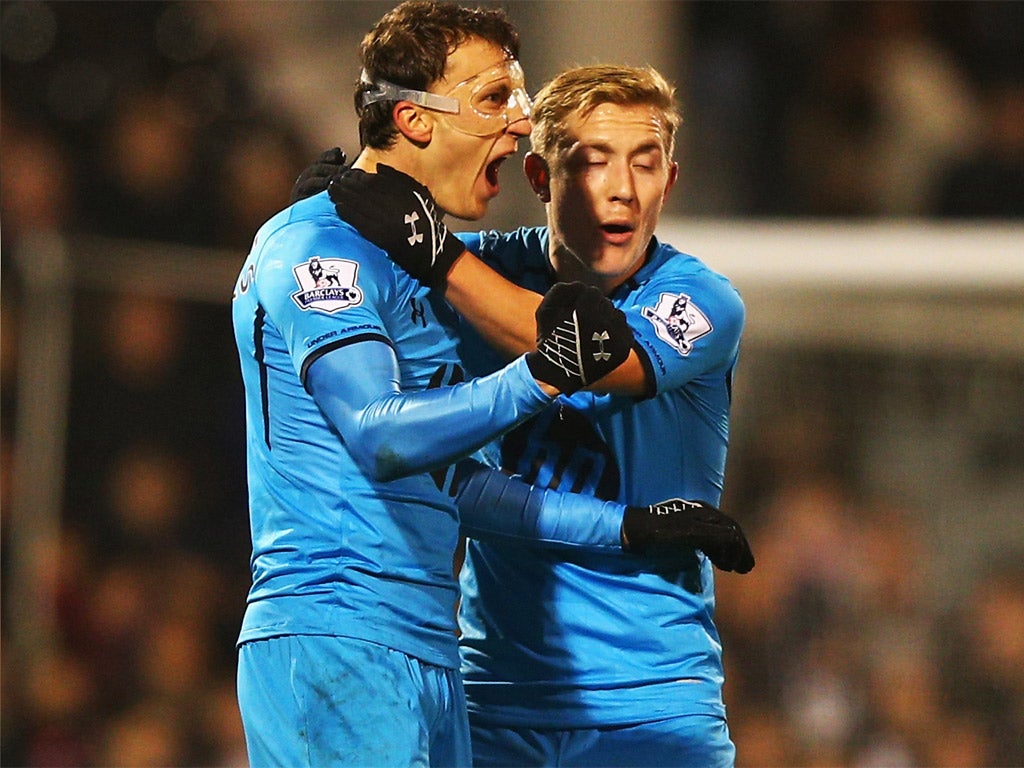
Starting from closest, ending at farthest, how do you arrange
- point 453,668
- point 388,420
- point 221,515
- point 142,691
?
point 388,420 < point 453,668 < point 142,691 < point 221,515

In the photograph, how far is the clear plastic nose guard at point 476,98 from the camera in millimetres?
2977

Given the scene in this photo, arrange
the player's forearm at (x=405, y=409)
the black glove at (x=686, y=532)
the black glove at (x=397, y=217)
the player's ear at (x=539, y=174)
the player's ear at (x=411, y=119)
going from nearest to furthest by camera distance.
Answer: the player's forearm at (x=405, y=409) → the black glove at (x=397, y=217) → the player's ear at (x=411, y=119) → the black glove at (x=686, y=532) → the player's ear at (x=539, y=174)

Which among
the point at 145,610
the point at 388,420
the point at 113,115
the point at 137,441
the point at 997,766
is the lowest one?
the point at 997,766

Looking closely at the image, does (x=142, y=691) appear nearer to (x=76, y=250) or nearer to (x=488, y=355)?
(x=76, y=250)

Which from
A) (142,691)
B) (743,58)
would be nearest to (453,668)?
(142,691)

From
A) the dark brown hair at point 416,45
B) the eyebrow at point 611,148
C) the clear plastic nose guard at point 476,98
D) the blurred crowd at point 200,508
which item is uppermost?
the dark brown hair at point 416,45

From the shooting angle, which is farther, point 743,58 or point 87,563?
point 743,58

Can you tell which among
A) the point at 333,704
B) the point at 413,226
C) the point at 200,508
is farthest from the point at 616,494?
the point at 200,508

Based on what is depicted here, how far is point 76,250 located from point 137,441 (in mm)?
856

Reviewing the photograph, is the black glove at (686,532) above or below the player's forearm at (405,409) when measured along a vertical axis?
below

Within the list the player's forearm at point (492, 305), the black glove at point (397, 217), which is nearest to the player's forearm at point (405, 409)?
the black glove at point (397, 217)

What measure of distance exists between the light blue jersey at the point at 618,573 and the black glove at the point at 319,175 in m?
0.43

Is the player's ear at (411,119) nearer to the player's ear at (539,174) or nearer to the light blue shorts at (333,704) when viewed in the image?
the player's ear at (539,174)

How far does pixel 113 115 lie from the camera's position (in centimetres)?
739
